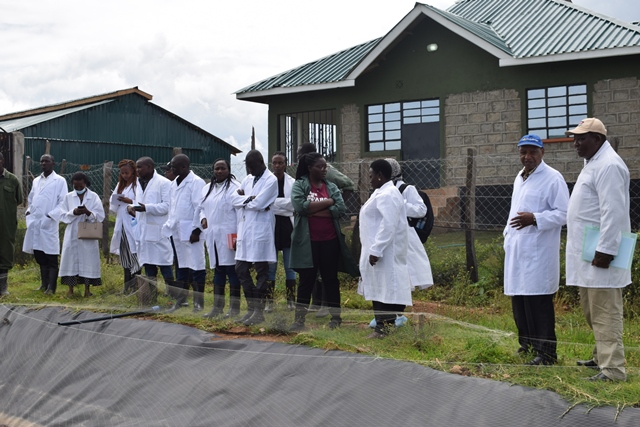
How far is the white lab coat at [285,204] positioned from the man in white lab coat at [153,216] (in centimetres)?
173

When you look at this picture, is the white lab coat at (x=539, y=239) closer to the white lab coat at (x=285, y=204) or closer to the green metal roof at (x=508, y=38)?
the white lab coat at (x=285, y=204)

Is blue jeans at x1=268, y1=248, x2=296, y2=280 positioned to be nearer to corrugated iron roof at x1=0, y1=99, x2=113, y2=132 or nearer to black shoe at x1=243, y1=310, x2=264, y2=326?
black shoe at x1=243, y1=310, x2=264, y2=326

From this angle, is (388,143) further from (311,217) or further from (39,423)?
(39,423)

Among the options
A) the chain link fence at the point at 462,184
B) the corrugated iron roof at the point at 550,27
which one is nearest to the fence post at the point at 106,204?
the chain link fence at the point at 462,184

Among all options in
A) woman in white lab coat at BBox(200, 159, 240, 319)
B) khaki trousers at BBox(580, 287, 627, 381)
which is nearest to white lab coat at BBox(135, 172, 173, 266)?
woman in white lab coat at BBox(200, 159, 240, 319)

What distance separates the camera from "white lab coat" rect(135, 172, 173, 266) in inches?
361

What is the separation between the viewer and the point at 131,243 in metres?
9.72

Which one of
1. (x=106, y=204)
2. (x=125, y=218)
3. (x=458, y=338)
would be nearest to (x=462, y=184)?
(x=106, y=204)

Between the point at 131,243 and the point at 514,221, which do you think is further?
the point at 131,243

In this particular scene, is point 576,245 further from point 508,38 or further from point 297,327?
point 508,38

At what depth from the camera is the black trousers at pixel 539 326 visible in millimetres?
5570

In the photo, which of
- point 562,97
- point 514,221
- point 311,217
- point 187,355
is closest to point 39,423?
point 187,355

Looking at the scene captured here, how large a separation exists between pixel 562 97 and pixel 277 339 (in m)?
10.3

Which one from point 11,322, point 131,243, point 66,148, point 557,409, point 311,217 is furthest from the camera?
point 66,148
